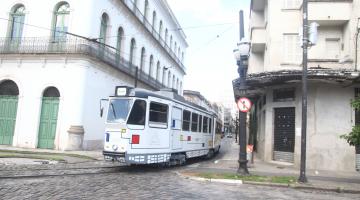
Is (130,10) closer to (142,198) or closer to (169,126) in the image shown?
(169,126)

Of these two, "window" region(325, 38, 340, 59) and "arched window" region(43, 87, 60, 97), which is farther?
"arched window" region(43, 87, 60, 97)

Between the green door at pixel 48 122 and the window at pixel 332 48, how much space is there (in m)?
16.8

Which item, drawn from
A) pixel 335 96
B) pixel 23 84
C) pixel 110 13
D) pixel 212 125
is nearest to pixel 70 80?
pixel 23 84

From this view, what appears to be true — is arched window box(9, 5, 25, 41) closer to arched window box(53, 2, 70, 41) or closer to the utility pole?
arched window box(53, 2, 70, 41)

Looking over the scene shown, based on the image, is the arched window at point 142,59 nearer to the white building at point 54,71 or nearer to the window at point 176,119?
the white building at point 54,71

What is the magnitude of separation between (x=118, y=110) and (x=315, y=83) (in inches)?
377

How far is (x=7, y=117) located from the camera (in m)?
27.5

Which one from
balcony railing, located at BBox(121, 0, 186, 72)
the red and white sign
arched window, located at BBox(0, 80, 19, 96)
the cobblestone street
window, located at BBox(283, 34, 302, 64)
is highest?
balcony railing, located at BBox(121, 0, 186, 72)

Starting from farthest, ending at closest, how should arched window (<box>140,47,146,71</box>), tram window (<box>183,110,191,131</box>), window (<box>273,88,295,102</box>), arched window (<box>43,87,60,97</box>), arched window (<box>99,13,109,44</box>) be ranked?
arched window (<box>140,47,146,71</box>) → arched window (<box>99,13,109,44</box>) → arched window (<box>43,87,60,97</box>) → window (<box>273,88,295,102</box>) → tram window (<box>183,110,191,131</box>)

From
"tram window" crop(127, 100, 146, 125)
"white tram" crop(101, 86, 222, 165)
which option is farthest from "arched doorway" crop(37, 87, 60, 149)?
"tram window" crop(127, 100, 146, 125)

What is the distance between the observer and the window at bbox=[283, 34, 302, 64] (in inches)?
838

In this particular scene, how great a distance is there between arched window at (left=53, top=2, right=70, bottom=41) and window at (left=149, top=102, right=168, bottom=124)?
1410 cm

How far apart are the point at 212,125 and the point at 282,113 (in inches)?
206

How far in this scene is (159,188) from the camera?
444 inches
